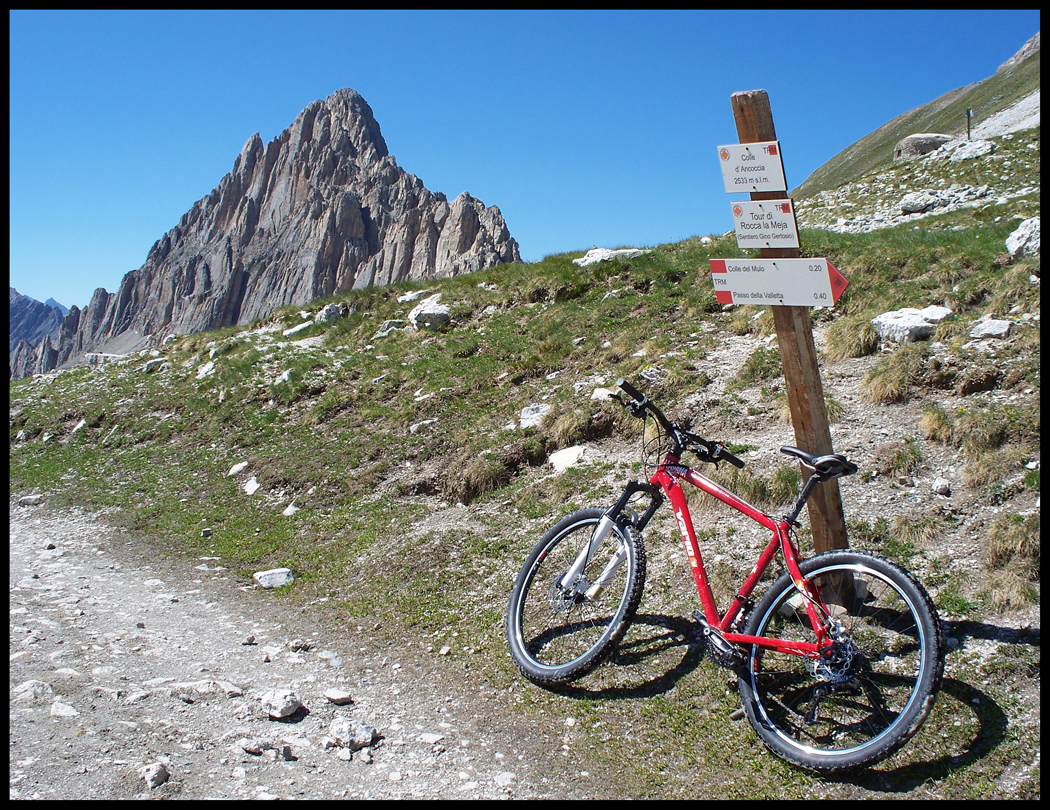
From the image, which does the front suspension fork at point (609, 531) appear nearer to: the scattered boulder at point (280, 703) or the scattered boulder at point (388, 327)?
the scattered boulder at point (280, 703)

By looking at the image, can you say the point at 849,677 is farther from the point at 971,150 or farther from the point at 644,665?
the point at 971,150

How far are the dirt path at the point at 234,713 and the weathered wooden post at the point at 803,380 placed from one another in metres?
2.54

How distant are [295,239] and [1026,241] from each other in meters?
171

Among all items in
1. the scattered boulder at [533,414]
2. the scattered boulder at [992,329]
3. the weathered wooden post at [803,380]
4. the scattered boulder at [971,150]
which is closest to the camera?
the weathered wooden post at [803,380]

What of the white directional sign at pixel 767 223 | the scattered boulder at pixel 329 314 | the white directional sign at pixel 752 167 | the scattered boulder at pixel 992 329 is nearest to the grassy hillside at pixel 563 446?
the scattered boulder at pixel 992 329

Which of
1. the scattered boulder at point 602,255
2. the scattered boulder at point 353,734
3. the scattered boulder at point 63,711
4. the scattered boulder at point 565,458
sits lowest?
the scattered boulder at point 353,734

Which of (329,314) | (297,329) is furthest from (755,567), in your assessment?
(297,329)

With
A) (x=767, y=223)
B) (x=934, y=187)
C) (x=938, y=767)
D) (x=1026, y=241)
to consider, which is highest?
(x=934, y=187)

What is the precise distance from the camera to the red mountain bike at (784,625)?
353 cm

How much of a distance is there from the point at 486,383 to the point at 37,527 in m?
7.76

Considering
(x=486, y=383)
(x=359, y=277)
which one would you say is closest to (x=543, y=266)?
(x=486, y=383)

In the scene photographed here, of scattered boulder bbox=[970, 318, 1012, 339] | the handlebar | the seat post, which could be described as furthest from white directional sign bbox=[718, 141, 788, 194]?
scattered boulder bbox=[970, 318, 1012, 339]

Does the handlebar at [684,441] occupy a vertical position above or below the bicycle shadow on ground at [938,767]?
above

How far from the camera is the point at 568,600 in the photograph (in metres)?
4.94
